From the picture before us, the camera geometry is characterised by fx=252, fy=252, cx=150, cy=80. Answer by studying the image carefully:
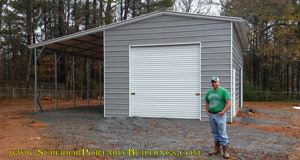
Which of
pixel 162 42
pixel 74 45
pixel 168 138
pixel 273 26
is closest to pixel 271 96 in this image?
pixel 273 26

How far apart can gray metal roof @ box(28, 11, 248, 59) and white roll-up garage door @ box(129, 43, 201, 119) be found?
1101mm

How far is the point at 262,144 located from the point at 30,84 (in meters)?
17.8

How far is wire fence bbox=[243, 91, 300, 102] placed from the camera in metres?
18.5

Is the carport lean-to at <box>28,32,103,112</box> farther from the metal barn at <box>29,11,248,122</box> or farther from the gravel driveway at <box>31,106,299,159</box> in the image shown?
the gravel driveway at <box>31,106,299,159</box>

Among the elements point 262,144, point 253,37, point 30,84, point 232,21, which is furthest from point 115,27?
point 253,37

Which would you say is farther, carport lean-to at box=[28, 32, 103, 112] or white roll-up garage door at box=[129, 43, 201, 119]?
carport lean-to at box=[28, 32, 103, 112]

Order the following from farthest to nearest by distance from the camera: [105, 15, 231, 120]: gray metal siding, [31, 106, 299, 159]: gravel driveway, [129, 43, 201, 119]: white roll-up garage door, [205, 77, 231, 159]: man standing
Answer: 1. [129, 43, 201, 119]: white roll-up garage door
2. [105, 15, 231, 120]: gray metal siding
3. [31, 106, 299, 159]: gravel driveway
4. [205, 77, 231, 159]: man standing

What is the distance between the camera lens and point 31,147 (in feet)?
17.3

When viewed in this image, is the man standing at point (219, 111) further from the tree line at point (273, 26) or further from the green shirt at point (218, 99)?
the tree line at point (273, 26)

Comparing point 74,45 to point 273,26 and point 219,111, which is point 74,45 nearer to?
point 219,111

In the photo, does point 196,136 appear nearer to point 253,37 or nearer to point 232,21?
point 232,21

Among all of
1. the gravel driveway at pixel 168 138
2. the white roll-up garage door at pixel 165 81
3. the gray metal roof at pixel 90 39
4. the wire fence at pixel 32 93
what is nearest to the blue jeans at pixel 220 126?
the gravel driveway at pixel 168 138

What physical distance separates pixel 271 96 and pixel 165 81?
13309 millimetres

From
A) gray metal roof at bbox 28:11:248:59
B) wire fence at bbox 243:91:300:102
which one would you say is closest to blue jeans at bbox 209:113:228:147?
gray metal roof at bbox 28:11:248:59
